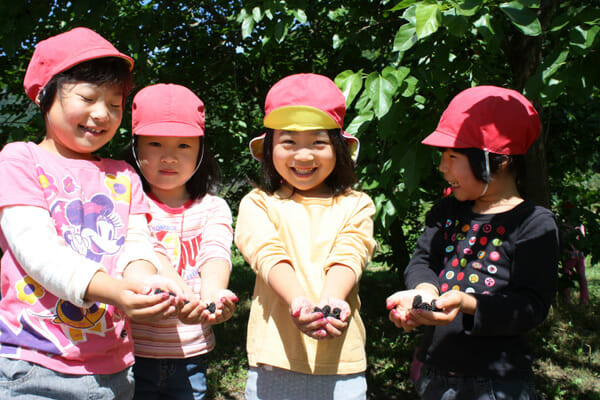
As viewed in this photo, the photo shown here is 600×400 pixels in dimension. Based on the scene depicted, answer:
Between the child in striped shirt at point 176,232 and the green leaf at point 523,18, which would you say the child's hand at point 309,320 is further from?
the green leaf at point 523,18

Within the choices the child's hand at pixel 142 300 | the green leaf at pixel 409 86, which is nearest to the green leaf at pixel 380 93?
the green leaf at pixel 409 86

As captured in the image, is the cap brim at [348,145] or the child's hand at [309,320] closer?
the child's hand at [309,320]

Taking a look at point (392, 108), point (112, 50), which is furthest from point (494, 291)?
point (112, 50)

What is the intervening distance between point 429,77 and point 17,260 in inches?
70.5

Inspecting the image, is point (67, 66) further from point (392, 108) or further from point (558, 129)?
point (558, 129)

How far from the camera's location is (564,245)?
3619 mm

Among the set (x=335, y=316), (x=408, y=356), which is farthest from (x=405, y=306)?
(x=408, y=356)

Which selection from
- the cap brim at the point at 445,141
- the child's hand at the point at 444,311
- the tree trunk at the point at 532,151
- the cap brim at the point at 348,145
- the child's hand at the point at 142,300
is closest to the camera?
the child's hand at the point at 142,300

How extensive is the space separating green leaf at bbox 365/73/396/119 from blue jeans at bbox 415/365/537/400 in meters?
1.04

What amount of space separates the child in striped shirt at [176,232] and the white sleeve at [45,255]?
0.43 metres

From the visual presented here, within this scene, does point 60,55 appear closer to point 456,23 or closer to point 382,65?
point 456,23

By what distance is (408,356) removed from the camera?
15.5ft

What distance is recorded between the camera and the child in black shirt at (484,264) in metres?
1.73

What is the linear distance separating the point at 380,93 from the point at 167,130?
2.93 ft
